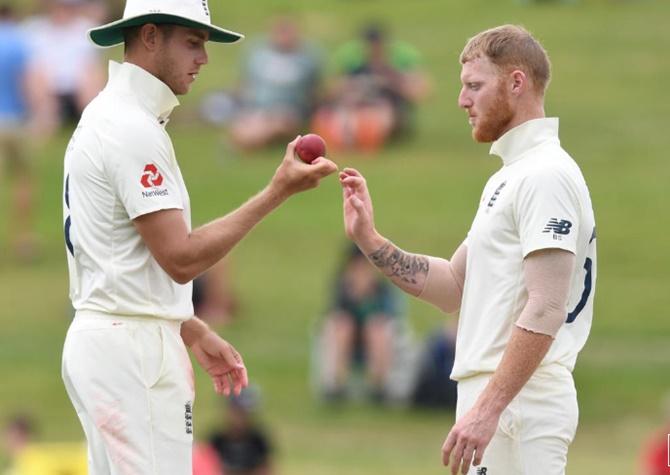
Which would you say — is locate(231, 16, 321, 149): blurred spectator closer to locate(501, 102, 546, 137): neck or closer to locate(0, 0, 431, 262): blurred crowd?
locate(0, 0, 431, 262): blurred crowd

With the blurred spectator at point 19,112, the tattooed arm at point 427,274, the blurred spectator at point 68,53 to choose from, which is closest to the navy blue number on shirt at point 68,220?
the tattooed arm at point 427,274

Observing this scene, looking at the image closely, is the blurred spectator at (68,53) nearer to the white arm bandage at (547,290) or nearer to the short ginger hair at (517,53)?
the short ginger hair at (517,53)

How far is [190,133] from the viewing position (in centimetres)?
2456

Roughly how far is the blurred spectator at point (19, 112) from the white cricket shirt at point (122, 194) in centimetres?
1245

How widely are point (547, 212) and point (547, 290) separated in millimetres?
288

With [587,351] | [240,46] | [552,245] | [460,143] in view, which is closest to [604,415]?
[587,351]

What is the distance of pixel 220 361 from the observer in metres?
7.13

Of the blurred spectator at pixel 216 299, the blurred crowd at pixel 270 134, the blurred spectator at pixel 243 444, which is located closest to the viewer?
the blurred spectator at pixel 243 444

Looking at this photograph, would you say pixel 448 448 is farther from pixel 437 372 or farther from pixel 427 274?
pixel 437 372

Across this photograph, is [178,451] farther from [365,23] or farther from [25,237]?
[365,23]

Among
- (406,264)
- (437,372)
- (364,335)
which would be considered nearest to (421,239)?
(364,335)

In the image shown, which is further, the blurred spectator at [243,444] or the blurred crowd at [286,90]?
the blurred crowd at [286,90]

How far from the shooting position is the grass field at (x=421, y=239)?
55.0 feet

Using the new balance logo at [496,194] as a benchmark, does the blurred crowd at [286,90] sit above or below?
above
